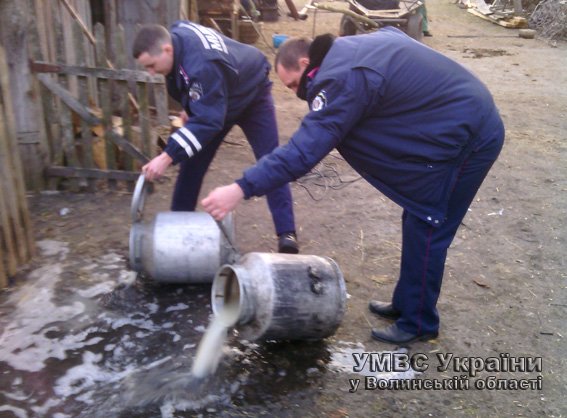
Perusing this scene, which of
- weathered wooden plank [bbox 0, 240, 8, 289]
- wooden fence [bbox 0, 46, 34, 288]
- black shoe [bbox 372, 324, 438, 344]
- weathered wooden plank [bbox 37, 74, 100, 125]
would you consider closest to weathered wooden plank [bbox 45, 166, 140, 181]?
weathered wooden plank [bbox 37, 74, 100, 125]

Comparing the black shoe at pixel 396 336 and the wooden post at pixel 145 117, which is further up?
the wooden post at pixel 145 117

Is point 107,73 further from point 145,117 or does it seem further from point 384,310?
point 384,310

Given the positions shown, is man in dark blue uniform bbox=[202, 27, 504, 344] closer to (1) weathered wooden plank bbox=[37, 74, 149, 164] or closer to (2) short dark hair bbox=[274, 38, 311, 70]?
(2) short dark hair bbox=[274, 38, 311, 70]

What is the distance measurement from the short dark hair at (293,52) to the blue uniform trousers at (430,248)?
103cm

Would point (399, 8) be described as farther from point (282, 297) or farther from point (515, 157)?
point (282, 297)

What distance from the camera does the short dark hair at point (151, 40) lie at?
361 cm

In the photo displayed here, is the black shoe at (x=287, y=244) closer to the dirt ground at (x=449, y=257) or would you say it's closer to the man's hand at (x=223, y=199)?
the dirt ground at (x=449, y=257)

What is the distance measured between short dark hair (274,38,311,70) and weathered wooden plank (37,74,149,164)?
2622 millimetres

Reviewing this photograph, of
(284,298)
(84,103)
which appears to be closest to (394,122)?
(284,298)

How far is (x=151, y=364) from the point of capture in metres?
3.24

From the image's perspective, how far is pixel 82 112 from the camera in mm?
5211

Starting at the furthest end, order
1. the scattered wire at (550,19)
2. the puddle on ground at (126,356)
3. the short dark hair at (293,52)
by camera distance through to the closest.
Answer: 1. the scattered wire at (550,19)
2. the short dark hair at (293,52)
3. the puddle on ground at (126,356)

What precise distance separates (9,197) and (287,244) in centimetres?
195

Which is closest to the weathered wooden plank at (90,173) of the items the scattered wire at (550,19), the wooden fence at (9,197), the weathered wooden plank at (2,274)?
the wooden fence at (9,197)
